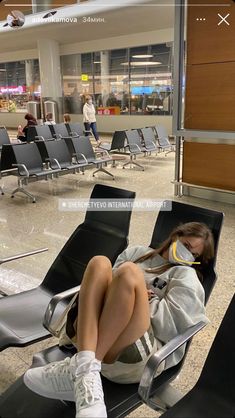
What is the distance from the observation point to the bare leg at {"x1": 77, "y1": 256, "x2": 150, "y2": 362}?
1389mm

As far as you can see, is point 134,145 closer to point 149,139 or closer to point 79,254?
point 149,139

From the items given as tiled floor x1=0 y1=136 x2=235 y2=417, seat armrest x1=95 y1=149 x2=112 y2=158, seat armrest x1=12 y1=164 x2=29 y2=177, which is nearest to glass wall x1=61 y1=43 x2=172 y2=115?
seat armrest x1=95 y1=149 x2=112 y2=158

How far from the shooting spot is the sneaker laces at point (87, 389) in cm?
121

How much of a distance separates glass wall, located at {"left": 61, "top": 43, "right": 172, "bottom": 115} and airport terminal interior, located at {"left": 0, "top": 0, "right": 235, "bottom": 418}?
36mm

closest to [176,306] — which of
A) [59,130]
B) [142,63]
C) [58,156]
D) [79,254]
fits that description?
[79,254]

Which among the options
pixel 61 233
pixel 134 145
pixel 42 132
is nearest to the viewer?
pixel 61 233

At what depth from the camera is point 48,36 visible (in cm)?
1258

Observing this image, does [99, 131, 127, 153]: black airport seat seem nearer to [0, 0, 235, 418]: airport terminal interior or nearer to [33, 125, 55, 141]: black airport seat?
[0, 0, 235, 418]: airport terminal interior

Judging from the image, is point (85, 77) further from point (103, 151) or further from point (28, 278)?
point (28, 278)

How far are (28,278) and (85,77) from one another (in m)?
12.3

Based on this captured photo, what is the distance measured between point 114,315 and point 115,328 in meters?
0.05

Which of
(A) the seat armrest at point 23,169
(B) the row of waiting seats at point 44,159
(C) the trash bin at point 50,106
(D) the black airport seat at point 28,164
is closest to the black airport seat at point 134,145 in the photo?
(B) the row of waiting seats at point 44,159

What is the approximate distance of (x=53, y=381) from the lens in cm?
135

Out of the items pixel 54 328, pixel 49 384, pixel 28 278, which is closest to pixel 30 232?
pixel 28 278
